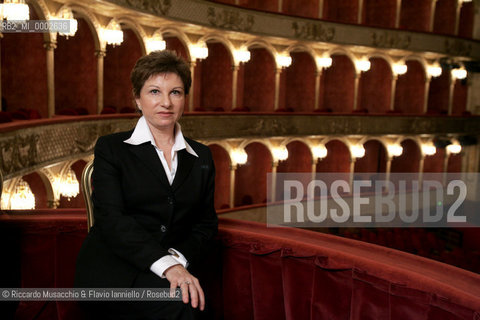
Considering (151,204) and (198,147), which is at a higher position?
(198,147)

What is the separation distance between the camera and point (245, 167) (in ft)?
83.5

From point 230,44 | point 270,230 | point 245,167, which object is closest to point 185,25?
point 230,44

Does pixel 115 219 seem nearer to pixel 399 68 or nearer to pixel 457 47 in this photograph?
pixel 399 68

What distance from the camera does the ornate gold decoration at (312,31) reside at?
72.9 feet

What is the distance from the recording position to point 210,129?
65.5 feet

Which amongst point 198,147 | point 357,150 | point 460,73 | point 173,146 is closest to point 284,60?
point 357,150

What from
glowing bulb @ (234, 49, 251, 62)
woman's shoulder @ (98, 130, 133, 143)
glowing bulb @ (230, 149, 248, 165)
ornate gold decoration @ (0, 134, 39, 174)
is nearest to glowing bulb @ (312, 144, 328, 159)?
glowing bulb @ (230, 149, 248, 165)

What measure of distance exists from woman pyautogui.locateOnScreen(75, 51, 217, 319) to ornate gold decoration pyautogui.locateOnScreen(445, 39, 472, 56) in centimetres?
2685

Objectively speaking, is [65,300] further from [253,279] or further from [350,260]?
[350,260]

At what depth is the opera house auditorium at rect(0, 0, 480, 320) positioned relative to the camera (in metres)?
3.08

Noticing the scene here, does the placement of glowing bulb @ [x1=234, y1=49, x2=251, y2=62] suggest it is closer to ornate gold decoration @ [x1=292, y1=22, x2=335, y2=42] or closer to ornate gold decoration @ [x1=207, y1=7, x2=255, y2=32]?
ornate gold decoration @ [x1=207, y1=7, x2=255, y2=32]

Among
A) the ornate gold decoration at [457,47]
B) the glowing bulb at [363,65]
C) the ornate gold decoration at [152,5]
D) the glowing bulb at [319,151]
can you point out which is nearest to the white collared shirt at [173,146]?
the ornate gold decoration at [152,5]

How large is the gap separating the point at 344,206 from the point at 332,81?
667 cm

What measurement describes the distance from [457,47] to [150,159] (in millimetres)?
27739
